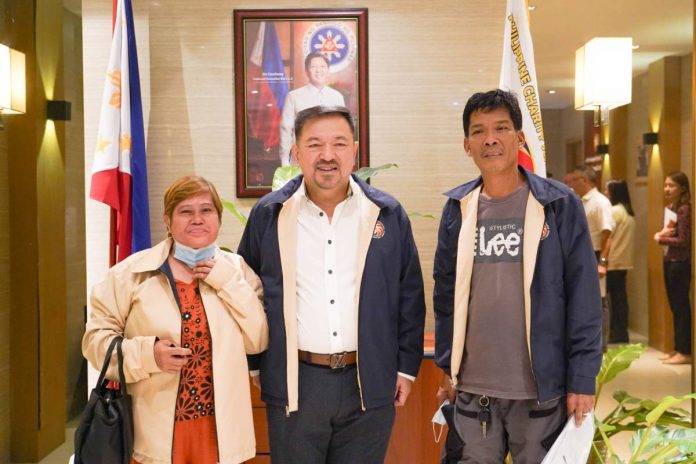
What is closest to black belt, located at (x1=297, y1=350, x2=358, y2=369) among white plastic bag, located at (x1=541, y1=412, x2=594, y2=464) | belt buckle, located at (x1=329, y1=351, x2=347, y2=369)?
belt buckle, located at (x1=329, y1=351, x2=347, y2=369)

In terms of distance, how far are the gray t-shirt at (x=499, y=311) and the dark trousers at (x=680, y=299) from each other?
79.9 inches

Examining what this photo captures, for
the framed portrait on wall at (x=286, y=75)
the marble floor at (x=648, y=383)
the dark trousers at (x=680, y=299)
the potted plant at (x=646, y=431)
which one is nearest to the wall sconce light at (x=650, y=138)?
the dark trousers at (x=680, y=299)

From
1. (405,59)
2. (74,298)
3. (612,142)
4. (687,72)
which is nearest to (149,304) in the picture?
(74,298)

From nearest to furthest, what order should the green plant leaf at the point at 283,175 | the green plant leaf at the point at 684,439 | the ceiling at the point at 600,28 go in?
the green plant leaf at the point at 684,439 < the green plant leaf at the point at 283,175 < the ceiling at the point at 600,28

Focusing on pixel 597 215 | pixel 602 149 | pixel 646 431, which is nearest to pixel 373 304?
pixel 646 431

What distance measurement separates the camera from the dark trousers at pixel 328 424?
78.2 inches

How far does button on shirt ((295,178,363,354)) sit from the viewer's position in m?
2.01

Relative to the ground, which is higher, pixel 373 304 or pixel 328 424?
pixel 373 304

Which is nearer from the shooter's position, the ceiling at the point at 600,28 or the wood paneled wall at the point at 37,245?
the wood paneled wall at the point at 37,245

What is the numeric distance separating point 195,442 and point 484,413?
0.88 metres

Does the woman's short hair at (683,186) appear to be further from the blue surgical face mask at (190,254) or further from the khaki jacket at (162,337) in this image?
the blue surgical face mask at (190,254)

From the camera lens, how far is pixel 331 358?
199cm

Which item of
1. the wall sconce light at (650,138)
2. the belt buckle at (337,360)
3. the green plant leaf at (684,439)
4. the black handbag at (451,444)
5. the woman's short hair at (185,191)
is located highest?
the wall sconce light at (650,138)

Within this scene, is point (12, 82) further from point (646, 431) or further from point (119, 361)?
point (646, 431)
